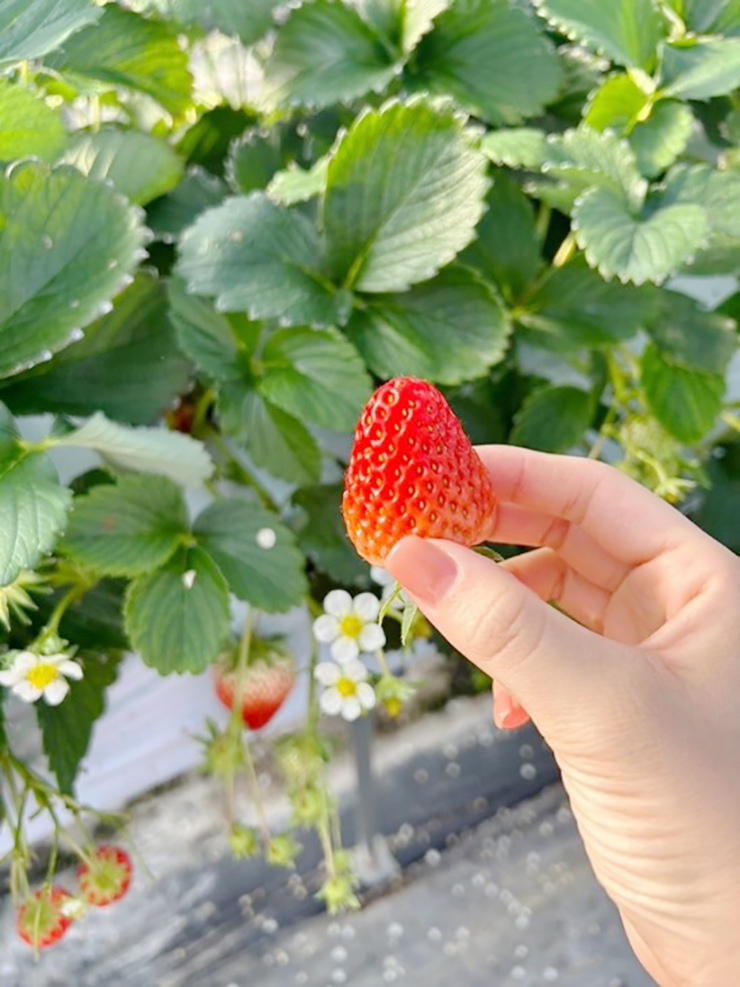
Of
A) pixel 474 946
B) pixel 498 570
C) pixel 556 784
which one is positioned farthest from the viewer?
pixel 556 784

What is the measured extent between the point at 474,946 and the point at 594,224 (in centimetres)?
69

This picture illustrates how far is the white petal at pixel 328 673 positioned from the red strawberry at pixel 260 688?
0.14m

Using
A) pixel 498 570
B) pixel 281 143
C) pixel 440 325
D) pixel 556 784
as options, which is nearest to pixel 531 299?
pixel 440 325

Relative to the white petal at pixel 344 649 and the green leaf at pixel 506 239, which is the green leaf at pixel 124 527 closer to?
the white petal at pixel 344 649

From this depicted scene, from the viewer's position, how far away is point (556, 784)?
1037mm

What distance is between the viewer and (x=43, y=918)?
0.67 meters

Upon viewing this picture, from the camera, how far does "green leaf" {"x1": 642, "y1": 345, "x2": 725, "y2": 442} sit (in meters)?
0.67

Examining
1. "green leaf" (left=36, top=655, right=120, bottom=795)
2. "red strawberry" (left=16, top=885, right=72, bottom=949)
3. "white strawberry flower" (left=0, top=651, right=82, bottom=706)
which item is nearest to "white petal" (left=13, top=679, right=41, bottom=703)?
"white strawberry flower" (left=0, top=651, right=82, bottom=706)

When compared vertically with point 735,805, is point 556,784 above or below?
below

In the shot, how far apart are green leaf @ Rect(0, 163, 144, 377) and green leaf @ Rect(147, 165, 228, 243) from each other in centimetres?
17

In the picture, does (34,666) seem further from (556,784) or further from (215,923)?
(556,784)

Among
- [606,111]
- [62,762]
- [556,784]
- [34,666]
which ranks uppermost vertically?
[606,111]

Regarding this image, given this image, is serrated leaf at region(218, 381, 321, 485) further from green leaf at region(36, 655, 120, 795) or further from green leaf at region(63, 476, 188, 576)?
green leaf at region(36, 655, 120, 795)

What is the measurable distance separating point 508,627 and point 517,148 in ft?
0.97
